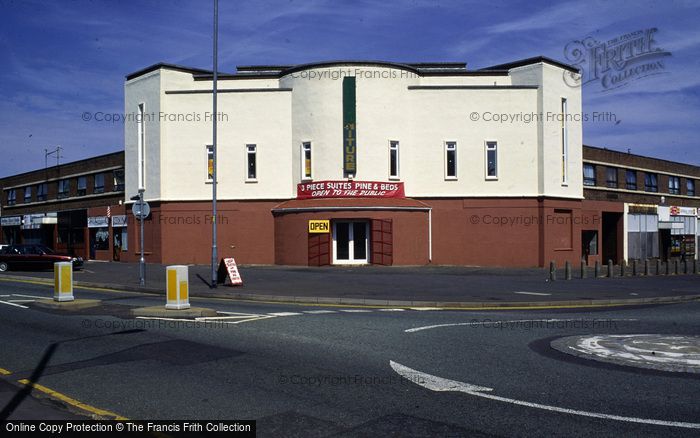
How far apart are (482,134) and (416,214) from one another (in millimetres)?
5945

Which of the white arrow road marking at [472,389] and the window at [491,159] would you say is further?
the window at [491,159]

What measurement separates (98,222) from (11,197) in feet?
74.3

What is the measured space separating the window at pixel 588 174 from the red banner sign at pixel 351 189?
14106mm

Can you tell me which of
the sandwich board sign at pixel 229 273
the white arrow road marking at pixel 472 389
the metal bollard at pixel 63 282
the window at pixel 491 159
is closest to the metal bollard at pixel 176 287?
the metal bollard at pixel 63 282

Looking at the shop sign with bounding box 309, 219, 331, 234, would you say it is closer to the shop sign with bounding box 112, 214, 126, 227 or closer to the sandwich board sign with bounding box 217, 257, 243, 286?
the sandwich board sign with bounding box 217, 257, 243, 286

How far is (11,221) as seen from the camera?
5459 cm

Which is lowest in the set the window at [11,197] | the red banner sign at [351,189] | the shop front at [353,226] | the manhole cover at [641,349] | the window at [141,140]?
the manhole cover at [641,349]

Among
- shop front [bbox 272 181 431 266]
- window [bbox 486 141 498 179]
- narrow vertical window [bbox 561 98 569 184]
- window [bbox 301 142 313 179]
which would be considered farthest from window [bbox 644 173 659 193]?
window [bbox 301 142 313 179]

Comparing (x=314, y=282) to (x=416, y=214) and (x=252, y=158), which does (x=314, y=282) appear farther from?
(x=252, y=158)

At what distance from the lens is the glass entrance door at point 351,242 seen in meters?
31.9

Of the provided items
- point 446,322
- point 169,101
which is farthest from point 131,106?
point 446,322

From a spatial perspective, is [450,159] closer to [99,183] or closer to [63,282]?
[63,282]

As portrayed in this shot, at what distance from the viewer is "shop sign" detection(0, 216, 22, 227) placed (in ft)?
175

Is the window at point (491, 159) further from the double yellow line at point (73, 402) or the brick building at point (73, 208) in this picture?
the double yellow line at point (73, 402)
